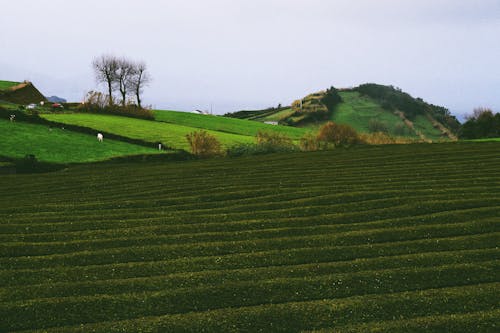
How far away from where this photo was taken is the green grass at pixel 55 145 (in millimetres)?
28427

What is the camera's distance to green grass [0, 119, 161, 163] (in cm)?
2843

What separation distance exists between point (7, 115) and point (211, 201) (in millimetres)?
30367

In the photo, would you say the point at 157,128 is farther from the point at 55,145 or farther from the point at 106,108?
the point at 55,145

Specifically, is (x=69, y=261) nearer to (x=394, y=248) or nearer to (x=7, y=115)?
(x=394, y=248)

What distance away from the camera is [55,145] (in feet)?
103

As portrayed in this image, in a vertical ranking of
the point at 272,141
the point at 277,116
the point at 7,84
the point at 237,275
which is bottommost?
the point at 237,275

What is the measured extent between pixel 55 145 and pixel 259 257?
26.8 meters

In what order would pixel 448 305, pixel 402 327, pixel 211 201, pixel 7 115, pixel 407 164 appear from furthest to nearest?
pixel 7 115
pixel 407 164
pixel 211 201
pixel 448 305
pixel 402 327

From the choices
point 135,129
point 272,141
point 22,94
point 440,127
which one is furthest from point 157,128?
point 440,127

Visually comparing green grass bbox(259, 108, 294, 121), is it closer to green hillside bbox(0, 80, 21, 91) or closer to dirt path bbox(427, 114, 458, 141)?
dirt path bbox(427, 114, 458, 141)

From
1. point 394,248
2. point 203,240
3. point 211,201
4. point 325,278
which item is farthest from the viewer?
point 211,201

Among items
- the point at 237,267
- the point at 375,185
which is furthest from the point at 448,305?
the point at 375,185

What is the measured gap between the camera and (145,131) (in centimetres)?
4388

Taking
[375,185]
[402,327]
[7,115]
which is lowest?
Answer: [402,327]
